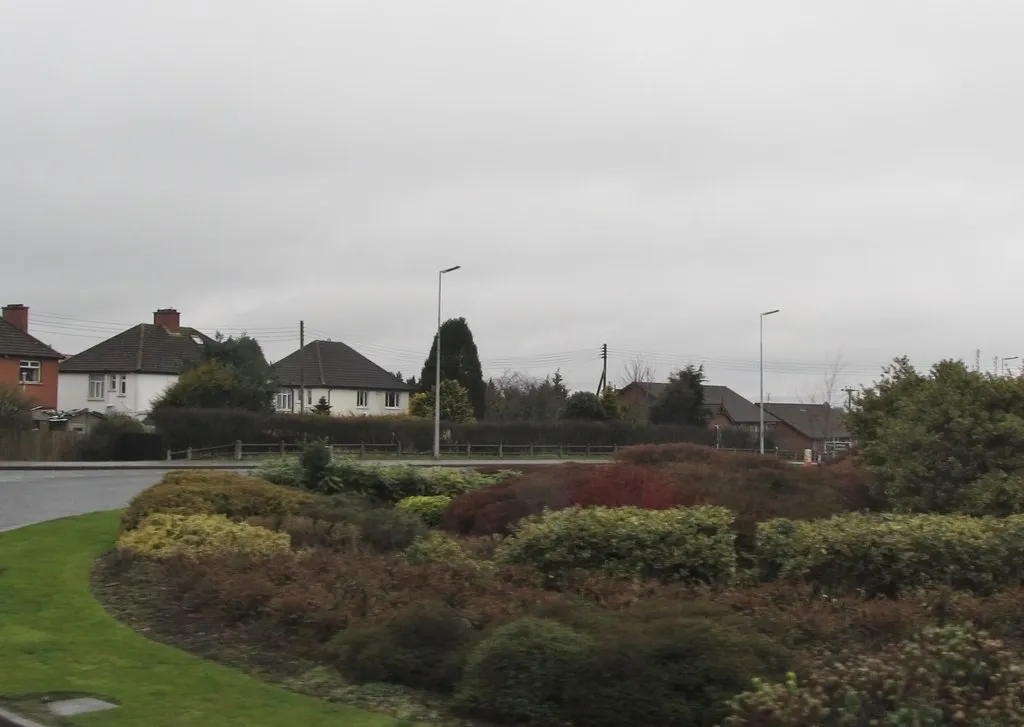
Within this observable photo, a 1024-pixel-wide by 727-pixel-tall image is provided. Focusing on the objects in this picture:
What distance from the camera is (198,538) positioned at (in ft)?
41.5

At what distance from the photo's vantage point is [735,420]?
305 ft

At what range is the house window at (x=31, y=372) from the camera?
54688 mm

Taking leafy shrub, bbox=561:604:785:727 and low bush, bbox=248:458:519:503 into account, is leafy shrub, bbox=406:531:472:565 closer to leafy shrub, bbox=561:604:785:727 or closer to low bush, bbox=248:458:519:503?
leafy shrub, bbox=561:604:785:727

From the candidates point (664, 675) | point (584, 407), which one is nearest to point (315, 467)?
point (664, 675)

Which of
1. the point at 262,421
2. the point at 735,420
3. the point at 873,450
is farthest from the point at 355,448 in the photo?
the point at 735,420

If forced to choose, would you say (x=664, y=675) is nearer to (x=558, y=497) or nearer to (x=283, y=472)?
(x=558, y=497)

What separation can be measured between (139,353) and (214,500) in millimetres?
47084

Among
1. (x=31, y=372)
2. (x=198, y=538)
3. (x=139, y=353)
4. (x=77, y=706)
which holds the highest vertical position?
(x=139, y=353)

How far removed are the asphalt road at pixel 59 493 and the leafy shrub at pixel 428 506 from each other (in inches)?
239

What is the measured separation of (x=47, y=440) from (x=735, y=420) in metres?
63.7

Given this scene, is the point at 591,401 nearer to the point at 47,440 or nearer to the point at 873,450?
the point at 47,440

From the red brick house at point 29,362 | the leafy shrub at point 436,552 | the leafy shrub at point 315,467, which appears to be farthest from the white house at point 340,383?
the leafy shrub at point 436,552

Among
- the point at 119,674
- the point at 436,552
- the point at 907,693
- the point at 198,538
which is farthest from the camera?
the point at 198,538

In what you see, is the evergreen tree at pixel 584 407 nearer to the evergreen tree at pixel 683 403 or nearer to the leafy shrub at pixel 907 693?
the evergreen tree at pixel 683 403
